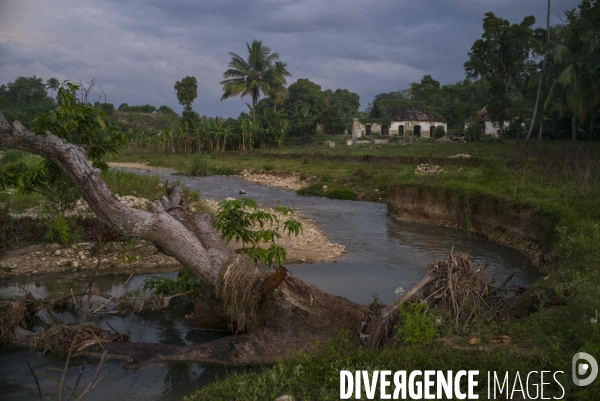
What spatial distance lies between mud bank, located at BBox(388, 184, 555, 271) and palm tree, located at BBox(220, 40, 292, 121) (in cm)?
3334

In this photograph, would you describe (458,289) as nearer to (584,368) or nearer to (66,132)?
(584,368)

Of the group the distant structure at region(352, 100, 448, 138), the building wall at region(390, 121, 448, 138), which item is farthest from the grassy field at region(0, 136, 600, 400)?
the building wall at region(390, 121, 448, 138)

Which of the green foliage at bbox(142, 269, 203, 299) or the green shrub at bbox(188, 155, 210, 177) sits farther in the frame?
the green shrub at bbox(188, 155, 210, 177)

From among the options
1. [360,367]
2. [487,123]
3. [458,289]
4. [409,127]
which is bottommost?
[360,367]

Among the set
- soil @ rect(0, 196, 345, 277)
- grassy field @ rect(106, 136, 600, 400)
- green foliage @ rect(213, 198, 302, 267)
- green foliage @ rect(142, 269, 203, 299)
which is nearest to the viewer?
grassy field @ rect(106, 136, 600, 400)

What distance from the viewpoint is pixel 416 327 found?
5961 mm

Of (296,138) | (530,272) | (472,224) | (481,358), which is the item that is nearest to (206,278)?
(481,358)

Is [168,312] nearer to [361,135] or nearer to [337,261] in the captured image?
[337,261]

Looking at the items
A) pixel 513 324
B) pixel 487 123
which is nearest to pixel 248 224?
pixel 513 324

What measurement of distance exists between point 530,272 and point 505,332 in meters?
6.13

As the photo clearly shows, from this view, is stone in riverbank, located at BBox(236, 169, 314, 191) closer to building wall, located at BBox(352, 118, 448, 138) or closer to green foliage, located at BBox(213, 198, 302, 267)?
green foliage, located at BBox(213, 198, 302, 267)

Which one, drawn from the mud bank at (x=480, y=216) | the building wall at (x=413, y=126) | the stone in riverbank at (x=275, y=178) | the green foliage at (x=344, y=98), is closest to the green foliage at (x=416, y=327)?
the mud bank at (x=480, y=216)

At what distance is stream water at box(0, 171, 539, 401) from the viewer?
661 centimetres

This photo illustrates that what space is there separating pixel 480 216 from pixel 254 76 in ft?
125
